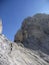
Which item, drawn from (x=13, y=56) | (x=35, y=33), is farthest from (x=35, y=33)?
(x=13, y=56)

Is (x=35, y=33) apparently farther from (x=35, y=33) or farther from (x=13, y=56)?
(x=13, y=56)

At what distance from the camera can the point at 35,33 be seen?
7387 mm

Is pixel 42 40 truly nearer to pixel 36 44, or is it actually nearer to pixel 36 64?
pixel 36 44

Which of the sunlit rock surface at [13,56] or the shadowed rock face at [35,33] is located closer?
the sunlit rock surface at [13,56]

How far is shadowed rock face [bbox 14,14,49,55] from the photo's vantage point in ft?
22.6

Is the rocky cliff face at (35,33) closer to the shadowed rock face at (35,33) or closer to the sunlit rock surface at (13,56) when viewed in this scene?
the shadowed rock face at (35,33)

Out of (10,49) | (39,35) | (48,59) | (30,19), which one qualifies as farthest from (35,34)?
(10,49)

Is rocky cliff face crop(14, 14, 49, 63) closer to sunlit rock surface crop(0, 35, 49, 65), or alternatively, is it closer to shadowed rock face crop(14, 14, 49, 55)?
shadowed rock face crop(14, 14, 49, 55)

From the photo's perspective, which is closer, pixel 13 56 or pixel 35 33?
pixel 13 56

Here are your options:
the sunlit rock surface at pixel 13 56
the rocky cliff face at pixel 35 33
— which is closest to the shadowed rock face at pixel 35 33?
the rocky cliff face at pixel 35 33

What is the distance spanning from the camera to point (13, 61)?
5.87ft

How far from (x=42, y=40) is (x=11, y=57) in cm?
528

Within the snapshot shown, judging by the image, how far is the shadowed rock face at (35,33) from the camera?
22.6 feet

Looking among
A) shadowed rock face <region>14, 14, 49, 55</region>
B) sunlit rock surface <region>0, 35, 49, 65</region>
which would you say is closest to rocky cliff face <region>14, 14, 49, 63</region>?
shadowed rock face <region>14, 14, 49, 55</region>
